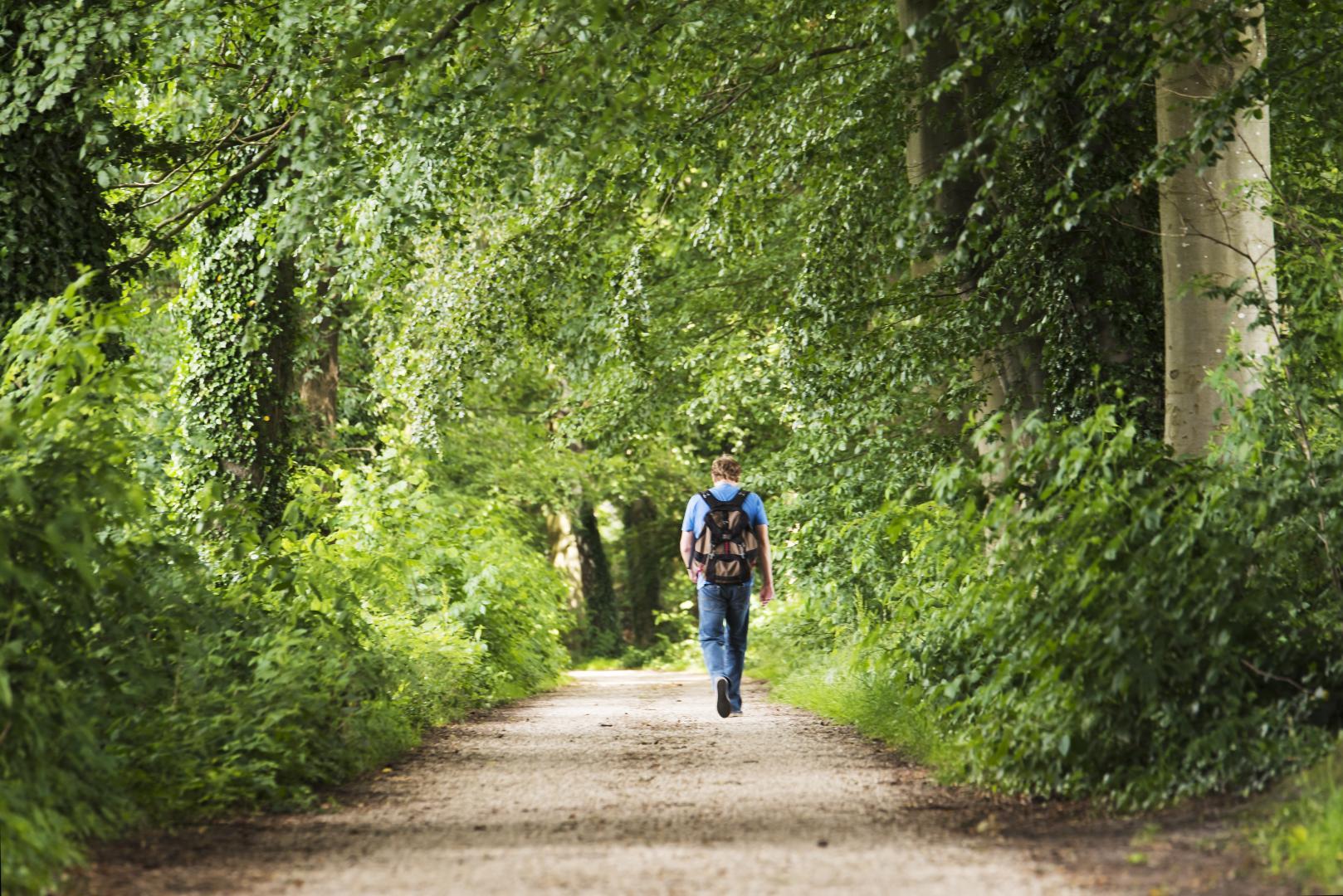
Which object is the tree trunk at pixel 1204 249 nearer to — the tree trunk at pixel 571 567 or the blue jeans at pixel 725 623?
the blue jeans at pixel 725 623

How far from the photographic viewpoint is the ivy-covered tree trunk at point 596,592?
34500 millimetres

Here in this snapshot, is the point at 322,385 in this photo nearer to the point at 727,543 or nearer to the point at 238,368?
the point at 238,368

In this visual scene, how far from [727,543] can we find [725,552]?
7 centimetres

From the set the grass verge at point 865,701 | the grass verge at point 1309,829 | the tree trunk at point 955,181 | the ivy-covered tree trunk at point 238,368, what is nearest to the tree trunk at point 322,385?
the ivy-covered tree trunk at point 238,368

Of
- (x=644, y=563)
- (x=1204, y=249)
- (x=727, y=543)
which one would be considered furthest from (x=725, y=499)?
(x=644, y=563)

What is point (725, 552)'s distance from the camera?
11766 millimetres

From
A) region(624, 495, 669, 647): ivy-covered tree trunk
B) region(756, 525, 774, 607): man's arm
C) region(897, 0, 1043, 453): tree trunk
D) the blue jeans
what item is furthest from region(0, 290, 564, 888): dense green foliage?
region(624, 495, 669, 647): ivy-covered tree trunk

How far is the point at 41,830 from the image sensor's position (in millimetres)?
5285

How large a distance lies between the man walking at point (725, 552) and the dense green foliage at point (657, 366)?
1.11 meters

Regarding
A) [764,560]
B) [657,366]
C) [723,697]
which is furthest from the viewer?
[657,366]

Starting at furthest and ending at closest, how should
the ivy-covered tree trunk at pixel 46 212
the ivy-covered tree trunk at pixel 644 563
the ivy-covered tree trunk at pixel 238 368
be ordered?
the ivy-covered tree trunk at pixel 644 563 → the ivy-covered tree trunk at pixel 238 368 → the ivy-covered tree trunk at pixel 46 212

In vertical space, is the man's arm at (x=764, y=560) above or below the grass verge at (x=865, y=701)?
above

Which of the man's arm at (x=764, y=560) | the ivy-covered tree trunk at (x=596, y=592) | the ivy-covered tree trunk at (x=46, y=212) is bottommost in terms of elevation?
the ivy-covered tree trunk at (x=596, y=592)

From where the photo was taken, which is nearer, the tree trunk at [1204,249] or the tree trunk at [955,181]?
the tree trunk at [1204,249]
